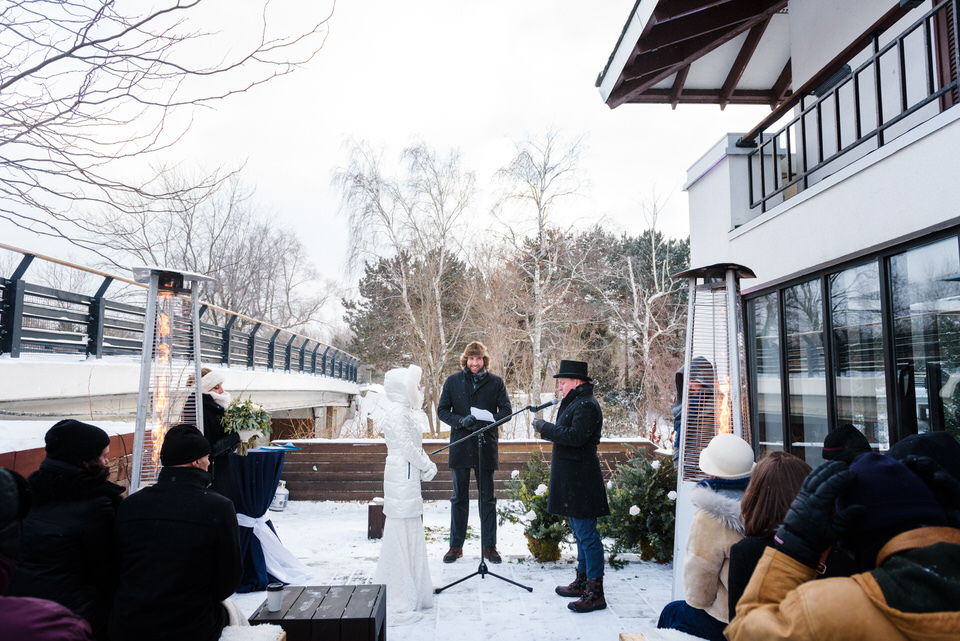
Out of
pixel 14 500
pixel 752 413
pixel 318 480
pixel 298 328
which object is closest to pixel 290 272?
pixel 298 328

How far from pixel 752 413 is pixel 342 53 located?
523 centimetres

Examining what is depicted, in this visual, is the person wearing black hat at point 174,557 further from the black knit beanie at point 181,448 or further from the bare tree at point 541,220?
the bare tree at point 541,220

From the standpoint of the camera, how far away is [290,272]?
95.3 ft

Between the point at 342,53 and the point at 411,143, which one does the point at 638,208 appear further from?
the point at 342,53

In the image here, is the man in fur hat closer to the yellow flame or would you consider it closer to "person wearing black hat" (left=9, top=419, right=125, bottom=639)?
the yellow flame

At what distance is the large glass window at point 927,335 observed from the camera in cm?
338

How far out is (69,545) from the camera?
2.13 m

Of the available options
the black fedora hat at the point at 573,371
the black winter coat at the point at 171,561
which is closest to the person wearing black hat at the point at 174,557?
the black winter coat at the point at 171,561

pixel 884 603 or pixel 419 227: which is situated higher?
pixel 419 227

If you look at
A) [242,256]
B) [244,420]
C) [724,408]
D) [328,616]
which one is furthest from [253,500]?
[242,256]

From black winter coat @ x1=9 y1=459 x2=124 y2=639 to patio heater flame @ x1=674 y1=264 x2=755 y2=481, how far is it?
129 inches

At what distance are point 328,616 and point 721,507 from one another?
192cm

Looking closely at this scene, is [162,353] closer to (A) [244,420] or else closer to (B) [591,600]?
(A) [244,420]

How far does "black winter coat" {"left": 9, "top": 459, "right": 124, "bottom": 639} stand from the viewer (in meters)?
2.09
